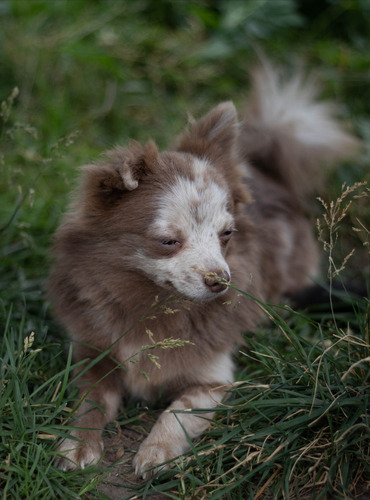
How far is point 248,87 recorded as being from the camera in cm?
529

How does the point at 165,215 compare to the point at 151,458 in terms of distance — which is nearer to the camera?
the point at 151,458

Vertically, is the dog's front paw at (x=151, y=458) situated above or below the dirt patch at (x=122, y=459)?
above

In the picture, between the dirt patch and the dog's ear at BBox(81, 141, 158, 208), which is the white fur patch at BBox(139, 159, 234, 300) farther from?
the dirt patch

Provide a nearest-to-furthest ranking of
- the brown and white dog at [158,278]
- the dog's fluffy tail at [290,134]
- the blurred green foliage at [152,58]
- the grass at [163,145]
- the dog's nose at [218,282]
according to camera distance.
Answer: the grass at [163,145]
the dog's nose at [218,282]
the brown and white dog at [158,278]
the dog's fluffy tail at [290,134]
the blurred green foliage at [152,58]

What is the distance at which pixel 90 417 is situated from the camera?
2.55 meters

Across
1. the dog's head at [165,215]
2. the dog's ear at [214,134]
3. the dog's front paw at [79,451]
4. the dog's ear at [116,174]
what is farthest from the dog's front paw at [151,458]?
the dog's ear at [214,134]

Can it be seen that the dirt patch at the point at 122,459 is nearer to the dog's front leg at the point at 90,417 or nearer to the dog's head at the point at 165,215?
the dog's front leg at the point at 90,417

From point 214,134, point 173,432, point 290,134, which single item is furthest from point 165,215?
point 290,134

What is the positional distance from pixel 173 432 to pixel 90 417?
0.36m

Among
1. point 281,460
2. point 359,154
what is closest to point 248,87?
point 359,154

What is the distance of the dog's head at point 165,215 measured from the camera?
242 cm

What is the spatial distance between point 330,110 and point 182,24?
1760 millimetres

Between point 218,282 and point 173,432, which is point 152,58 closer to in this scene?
point 218,282

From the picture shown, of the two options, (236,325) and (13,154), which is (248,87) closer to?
(13,154)
